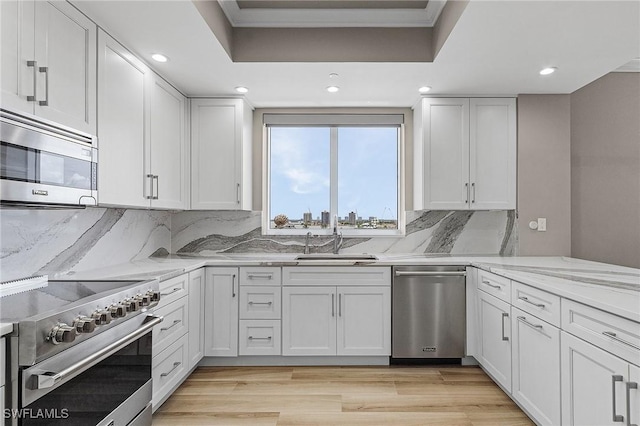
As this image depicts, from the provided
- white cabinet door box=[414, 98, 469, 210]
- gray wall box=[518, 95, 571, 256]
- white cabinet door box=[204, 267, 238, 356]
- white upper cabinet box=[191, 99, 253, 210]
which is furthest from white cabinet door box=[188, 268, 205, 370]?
gray wall box=[518, 95, 571, 256]

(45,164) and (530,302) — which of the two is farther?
(530,302)

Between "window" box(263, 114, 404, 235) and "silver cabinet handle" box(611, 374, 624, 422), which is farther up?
"window" box(263, 114, 404, 235)

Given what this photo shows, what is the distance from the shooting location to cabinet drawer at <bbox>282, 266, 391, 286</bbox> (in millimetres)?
3234

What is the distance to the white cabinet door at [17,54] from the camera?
1572 millimetres

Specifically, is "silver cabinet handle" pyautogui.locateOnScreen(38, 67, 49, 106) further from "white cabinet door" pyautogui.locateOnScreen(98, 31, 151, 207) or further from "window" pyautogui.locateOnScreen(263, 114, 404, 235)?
"window" pyautogui.locateOnScreen(263, 114, 404, 235)

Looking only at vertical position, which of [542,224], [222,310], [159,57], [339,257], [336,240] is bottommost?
[222,310]

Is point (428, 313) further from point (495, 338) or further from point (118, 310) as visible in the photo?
point (118, 310)

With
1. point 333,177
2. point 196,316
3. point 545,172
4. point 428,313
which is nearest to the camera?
point 196,316

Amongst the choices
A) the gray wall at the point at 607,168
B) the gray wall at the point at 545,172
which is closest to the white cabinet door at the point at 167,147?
the gray wall at the point at 545,172

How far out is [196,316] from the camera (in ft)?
10.0

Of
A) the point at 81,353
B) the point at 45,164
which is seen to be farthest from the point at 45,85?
the point at 81,353

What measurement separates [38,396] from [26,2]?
1.57m

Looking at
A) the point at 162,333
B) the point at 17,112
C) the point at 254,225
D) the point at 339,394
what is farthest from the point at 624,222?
the point at 17,112

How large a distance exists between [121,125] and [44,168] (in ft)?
2.67
